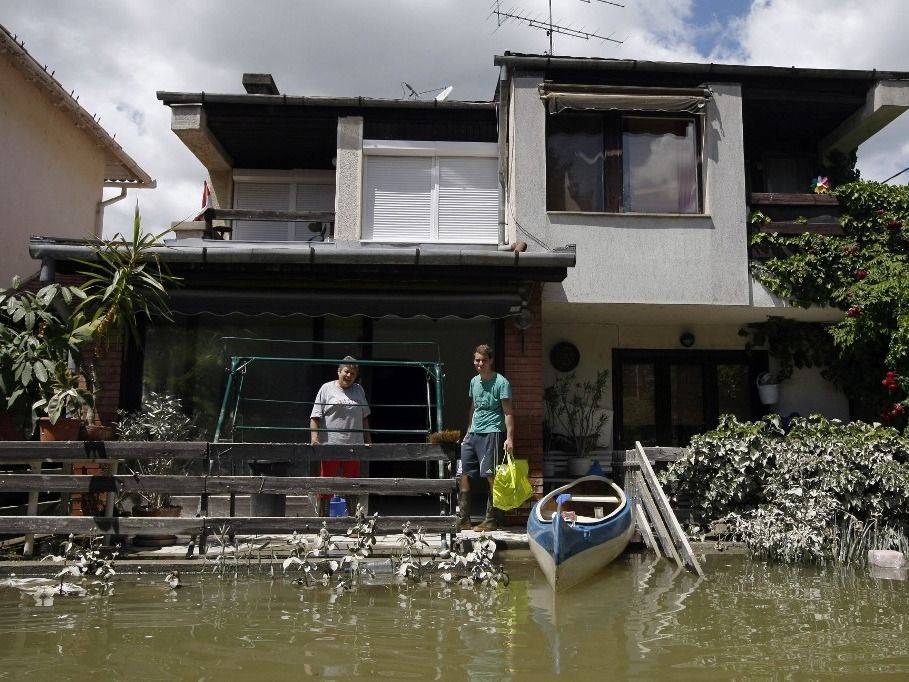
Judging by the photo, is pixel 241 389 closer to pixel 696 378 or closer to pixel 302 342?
pixel 302 342

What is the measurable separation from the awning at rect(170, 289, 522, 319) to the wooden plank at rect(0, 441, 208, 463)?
254 centimetres

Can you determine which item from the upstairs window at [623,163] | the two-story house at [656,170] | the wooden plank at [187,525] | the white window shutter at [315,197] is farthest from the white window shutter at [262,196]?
the wooden plank at [187,525]

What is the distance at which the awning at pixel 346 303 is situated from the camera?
31.1 feet

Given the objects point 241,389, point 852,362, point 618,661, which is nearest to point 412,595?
point 618,661

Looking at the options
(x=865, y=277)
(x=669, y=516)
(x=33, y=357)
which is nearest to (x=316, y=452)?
(x=33, y=357)

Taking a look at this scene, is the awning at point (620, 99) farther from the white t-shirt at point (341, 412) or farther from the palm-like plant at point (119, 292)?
the palm-like plant at point (119, 292)

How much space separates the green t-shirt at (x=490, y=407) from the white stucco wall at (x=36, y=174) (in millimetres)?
9613

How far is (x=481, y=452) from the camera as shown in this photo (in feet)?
28.5

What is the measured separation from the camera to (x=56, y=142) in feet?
51.4

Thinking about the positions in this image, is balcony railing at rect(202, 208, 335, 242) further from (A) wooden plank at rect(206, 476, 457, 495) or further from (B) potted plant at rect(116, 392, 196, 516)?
(A) wooden plank at rect(206, 476, 457, 495)

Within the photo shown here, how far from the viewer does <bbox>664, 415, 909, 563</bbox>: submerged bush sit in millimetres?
8109

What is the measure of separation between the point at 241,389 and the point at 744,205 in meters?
7.42

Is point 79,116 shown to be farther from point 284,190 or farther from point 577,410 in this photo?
point 577,410

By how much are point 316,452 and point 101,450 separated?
1.95 metres
